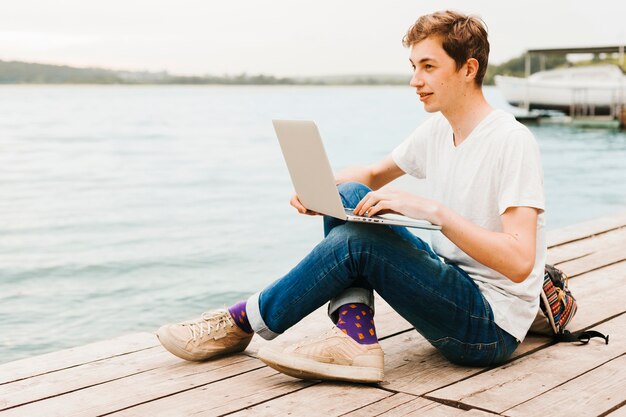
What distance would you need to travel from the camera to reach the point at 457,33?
2.02 metres

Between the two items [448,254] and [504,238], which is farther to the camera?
[448,254]

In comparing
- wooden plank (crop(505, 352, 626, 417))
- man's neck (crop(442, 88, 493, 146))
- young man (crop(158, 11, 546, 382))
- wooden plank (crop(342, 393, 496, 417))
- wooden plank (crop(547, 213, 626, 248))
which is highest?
man's neck (crop(442, 88, 493, 146))

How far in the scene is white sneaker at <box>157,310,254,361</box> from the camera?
2322mm

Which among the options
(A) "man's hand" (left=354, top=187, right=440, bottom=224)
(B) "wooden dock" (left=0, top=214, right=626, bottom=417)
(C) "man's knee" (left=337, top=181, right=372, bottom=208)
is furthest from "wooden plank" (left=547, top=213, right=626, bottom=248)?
(A) "man's hand" (left=354, top=187, right=440, bottom=224)

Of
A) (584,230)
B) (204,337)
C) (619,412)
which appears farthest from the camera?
(584,230)

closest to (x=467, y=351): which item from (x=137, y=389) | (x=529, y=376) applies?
(x=529, y=376)

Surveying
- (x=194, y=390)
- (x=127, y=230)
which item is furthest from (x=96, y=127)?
(x=194, y=390)

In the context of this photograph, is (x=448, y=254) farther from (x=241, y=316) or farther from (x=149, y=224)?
(x=149, y=224)

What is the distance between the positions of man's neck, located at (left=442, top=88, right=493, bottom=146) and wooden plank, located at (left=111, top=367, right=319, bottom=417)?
0.78 metres

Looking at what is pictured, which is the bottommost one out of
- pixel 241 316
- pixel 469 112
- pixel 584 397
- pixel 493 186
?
pixel 584 397

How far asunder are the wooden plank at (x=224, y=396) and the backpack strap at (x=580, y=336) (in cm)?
80

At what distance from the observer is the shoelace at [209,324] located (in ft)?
7.68

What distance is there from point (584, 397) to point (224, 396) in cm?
88

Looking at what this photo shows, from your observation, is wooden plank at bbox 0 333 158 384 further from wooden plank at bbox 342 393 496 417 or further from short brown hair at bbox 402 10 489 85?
short brown hair at bbox 402 10 489 85
